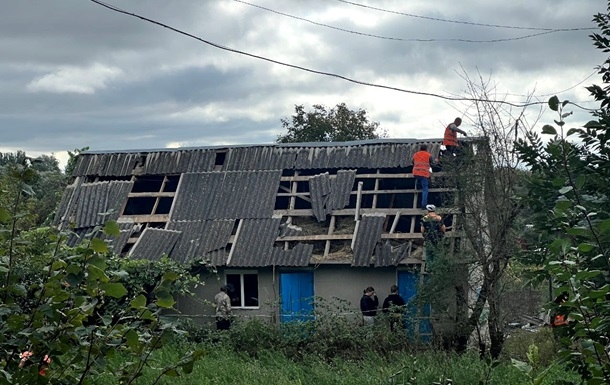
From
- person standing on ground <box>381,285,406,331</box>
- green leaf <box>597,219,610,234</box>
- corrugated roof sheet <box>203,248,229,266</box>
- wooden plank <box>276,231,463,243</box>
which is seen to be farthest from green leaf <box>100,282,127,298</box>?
corrugated roof sheet <box>203,248,229,266</box>

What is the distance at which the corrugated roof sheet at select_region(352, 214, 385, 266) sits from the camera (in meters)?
18.3

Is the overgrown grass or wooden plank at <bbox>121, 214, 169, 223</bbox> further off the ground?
wooden plank at <bbox>121, 214, 169, 223</bbox>

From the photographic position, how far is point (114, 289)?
2.66m

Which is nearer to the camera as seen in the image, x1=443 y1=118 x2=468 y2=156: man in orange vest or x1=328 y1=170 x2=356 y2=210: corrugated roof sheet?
x1=443 y1=118 x2=468 y2=156: man in orange vest

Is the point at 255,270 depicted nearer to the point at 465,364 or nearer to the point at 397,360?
the point at 397,360

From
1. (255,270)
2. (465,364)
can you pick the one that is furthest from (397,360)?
(255,270)

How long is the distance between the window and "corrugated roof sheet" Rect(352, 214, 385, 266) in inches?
110

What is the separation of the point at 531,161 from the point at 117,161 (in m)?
16.9

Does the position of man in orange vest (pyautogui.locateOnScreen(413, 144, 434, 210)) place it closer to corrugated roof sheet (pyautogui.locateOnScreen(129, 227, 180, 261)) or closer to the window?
the window

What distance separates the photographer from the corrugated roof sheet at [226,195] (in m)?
20.6

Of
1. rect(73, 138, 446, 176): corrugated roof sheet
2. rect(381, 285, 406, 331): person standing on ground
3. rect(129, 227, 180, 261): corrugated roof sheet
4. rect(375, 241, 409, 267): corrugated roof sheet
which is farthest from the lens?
rect(73, 138, 446, 176): corrugated roof sheet

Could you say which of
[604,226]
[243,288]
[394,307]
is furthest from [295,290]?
[604,226]

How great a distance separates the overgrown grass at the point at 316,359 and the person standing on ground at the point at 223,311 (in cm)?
53

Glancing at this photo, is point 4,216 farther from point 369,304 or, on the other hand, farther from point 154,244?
point 154,244
